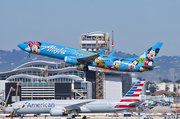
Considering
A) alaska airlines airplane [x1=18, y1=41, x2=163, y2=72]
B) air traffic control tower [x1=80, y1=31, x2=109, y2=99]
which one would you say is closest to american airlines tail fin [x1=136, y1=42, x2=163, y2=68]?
alaska airlines airplane [x1=18, y1=41, x2=163, y2=72]

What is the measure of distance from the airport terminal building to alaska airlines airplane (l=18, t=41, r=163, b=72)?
184 ft

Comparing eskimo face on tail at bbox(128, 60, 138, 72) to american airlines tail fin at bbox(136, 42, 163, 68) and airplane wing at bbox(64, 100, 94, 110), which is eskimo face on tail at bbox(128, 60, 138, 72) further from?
airplane wing at bbox(64, 100, 94, 110)

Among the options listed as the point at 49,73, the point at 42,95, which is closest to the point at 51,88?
the point at 42,95

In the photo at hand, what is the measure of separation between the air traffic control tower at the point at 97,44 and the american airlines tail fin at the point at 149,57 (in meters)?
76.5

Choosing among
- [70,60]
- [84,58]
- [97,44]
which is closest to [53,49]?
[70,60]

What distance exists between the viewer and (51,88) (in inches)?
5428

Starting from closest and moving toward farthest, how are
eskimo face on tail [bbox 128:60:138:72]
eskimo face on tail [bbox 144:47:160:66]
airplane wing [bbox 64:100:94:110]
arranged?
1. airplane wing [bbox 64:100:94:110]
2. eskimo face on tail [bbox 128:60:138:72]
3. eskimo face on tail [bbox 144:47:160:66]

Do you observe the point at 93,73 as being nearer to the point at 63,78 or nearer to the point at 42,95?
the point at 63,78

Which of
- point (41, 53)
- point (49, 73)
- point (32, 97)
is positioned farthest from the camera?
point (49, 73)

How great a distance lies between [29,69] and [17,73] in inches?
235

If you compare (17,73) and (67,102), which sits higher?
(17,73)

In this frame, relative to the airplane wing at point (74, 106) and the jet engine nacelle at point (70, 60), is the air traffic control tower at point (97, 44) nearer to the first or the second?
the airplane wing at point (74, 106)

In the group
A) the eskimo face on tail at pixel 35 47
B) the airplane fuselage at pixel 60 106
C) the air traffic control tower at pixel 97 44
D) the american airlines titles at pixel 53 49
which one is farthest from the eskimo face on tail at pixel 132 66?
the air traffic control tower at pixel 97 44

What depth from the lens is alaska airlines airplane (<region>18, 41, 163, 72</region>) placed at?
212ft
